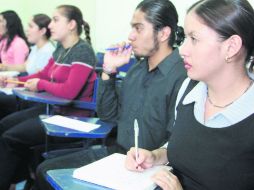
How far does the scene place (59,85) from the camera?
2.27 m

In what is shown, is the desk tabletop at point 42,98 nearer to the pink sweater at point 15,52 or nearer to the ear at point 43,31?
the ear at point 43,31

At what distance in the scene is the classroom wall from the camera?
3555mm

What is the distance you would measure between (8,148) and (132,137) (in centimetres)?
111

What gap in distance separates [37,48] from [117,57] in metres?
1.67

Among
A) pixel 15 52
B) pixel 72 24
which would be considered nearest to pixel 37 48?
pixel 15 52

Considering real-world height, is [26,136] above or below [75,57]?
below

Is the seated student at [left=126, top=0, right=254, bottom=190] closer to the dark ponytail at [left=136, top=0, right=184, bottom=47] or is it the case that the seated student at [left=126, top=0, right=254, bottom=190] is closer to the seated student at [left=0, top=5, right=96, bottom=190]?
the dark ponytail at [left=136, top=0, right=184, bottom=47]

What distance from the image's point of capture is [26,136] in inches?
84.8

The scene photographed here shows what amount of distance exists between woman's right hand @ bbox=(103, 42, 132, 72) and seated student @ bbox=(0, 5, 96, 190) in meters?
Answer: 0.47

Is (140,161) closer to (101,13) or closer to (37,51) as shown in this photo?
(37,51)

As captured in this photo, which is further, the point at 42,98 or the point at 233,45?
the point at 42,98

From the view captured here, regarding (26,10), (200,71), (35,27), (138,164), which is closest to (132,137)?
(138,164)

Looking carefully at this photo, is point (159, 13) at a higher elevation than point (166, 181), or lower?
higher

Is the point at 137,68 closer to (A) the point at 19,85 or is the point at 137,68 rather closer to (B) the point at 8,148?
(B) the point at 8,148
